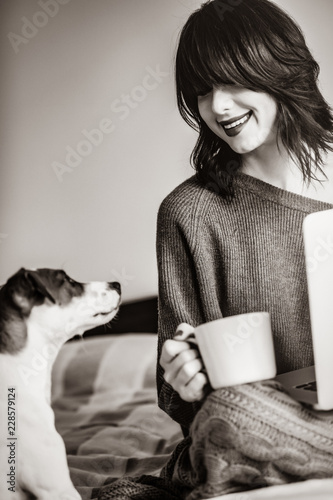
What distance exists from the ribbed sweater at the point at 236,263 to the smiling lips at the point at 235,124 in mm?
93

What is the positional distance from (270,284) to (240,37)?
0.34 m

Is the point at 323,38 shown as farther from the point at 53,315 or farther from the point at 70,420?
the point at 70,420

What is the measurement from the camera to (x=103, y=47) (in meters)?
0.96

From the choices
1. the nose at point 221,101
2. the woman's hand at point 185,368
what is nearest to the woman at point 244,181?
the nose at point 221,101

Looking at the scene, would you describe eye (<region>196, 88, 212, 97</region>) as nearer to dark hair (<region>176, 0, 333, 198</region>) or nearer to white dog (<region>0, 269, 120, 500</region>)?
dark hair (<region>176, 0, 333, 198</region>)

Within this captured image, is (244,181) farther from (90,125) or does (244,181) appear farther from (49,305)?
(49,305)

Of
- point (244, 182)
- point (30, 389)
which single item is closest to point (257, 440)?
point (30, 389)

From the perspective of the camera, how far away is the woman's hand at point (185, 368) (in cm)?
73

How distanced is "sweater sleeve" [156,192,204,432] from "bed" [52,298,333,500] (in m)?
0.13

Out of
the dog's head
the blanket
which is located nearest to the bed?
the blanket

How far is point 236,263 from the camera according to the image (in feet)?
3.06

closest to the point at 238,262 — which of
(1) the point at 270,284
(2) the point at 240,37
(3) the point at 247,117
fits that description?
(1) the point at 270,284

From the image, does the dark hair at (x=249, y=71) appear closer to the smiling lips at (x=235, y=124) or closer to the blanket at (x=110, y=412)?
the smiling lips at (x=235, y=124)

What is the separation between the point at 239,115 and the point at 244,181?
11 centimetres
